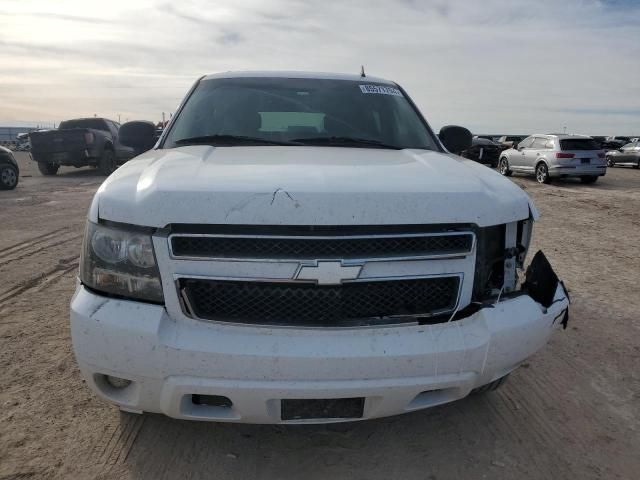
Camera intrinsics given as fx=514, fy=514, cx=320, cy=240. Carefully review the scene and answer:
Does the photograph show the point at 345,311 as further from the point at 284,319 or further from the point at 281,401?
the point at 281,401

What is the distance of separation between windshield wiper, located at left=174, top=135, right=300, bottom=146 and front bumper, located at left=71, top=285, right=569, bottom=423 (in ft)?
4.30

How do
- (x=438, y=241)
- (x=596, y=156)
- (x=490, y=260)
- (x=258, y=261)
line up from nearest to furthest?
(x=258, y=261), (x=438, y=241), (x=490, y=260), (x=596, y=156)

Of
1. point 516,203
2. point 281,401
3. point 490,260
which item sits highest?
point 516,203

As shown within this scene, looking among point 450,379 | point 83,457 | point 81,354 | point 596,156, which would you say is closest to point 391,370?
point 450,379

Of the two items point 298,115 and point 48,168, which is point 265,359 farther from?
point 48,168

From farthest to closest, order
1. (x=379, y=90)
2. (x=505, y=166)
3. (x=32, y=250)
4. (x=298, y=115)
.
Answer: (x=505, y=166), (x=32, y=250), (x=379, y=90), (x=298, y=115)

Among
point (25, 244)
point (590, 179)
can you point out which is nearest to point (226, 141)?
point (25, 244)

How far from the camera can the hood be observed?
1.92m

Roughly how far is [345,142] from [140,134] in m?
1.65

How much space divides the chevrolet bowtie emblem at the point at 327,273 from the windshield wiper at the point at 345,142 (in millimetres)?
1332

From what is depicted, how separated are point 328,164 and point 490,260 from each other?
848mm

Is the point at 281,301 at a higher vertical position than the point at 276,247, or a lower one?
lower

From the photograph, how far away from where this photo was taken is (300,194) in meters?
1.96

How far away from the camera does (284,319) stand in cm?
197
